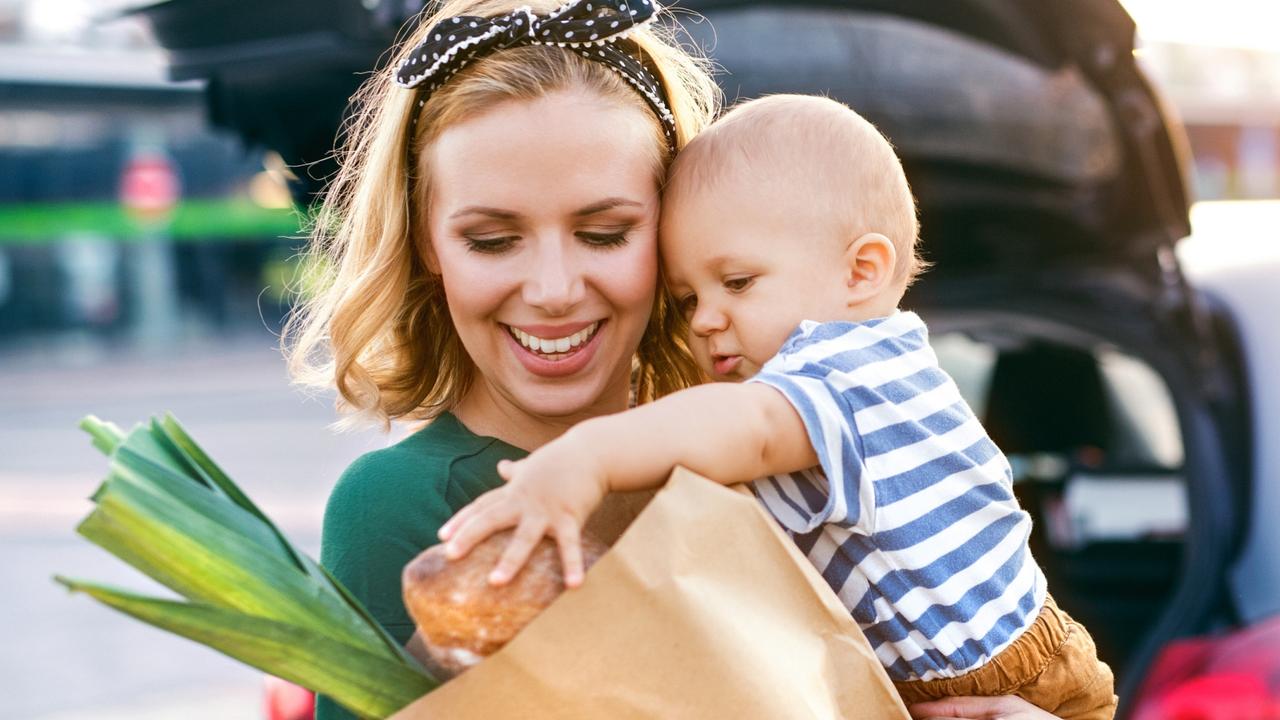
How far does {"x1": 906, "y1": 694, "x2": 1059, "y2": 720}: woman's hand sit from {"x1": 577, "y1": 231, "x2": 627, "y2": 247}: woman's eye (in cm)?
58

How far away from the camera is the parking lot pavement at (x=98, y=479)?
5273 millimetres

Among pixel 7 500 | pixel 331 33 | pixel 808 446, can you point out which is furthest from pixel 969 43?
pixel 7 500

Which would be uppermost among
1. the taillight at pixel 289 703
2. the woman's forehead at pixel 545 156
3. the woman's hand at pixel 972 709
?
the woman's forehead at pixel 545 156

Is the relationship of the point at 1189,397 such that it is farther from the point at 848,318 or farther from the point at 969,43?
the point at 848,318

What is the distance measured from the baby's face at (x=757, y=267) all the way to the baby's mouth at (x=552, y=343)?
0.47 feet

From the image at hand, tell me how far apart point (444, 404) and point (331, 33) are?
2.55 feet

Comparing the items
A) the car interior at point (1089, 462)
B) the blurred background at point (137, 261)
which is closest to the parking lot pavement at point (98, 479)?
the blurred background at point (137, 261)

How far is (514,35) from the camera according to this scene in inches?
59.4

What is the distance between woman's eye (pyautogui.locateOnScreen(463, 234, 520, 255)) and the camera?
146 cm

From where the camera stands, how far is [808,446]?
118cm

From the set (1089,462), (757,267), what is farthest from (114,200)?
(757,267)

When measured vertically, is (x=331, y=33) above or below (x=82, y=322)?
above

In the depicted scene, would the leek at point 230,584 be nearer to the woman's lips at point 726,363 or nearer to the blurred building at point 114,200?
the woman's lips at point 726,363

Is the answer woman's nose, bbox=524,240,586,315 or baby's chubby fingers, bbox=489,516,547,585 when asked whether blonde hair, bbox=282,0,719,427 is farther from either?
baby's chubby fingers, bbox=489,516,547,585
